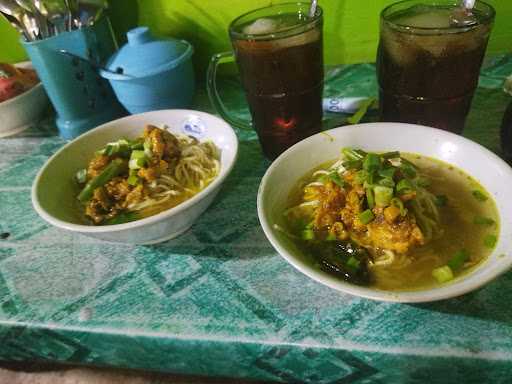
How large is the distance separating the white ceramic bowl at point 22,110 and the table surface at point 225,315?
2.54 feet

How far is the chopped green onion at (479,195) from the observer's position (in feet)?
3.59

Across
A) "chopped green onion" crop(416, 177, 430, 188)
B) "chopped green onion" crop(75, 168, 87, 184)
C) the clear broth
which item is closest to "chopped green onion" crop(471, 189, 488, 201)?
the clear broth

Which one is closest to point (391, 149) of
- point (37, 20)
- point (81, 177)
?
point (81, 177)

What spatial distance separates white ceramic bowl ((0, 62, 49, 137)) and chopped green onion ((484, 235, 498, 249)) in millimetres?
1976

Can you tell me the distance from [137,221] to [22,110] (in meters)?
1.29

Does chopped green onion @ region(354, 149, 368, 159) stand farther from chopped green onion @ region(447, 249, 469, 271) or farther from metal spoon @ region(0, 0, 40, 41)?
metal spoon @ region(0, 0, 40, 41)

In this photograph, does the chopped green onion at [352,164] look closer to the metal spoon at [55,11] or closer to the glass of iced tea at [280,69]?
the glass of iced tea at [280,69]

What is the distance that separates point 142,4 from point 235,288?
1.56 m

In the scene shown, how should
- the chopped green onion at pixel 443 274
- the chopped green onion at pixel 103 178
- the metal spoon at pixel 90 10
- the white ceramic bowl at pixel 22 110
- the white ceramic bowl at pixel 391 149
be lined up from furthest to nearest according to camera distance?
the white ceramic bowl at pixel 22 110 < the metal spoon at pixel 90 10 < the chopped green onion at pixel 103 178 < the chopped green onion at pixel 443 274 < the white ceramic bowl at pixel 391 149

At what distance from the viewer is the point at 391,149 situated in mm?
1277

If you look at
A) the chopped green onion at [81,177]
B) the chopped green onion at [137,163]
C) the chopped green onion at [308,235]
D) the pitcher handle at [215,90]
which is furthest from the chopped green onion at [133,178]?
the chopped green onion at [308,235]

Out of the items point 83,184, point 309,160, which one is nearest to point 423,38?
point 309,160

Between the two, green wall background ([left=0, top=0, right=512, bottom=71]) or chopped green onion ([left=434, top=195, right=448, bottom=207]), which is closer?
chopped green onion ([left=434, top=195, right=448, bottom=207])

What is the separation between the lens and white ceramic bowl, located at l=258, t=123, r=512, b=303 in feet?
2.60
